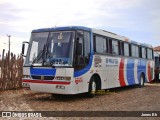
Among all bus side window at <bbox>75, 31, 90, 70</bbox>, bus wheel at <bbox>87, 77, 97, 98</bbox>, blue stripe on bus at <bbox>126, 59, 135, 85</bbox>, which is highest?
bus side window at <bbox>75, 31, 90, 70</bbox>

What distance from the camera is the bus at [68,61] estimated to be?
12.3 meters

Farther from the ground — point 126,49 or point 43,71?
point 126,49

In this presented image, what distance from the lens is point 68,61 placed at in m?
12.3

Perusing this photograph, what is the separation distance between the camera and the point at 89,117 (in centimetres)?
918

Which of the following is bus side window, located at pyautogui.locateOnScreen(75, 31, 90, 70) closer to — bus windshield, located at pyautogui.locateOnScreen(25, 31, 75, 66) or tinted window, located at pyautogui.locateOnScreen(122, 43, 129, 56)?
bus windshield, located at pyautogui.locateOnScreen(25, 31, 75, 66)

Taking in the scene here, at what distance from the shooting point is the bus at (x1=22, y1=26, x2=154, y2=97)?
1230 centimetres

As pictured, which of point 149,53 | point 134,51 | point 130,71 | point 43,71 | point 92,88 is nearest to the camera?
point 43,71

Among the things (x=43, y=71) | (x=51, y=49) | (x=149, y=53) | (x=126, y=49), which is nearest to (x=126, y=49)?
(x=126, y=49)

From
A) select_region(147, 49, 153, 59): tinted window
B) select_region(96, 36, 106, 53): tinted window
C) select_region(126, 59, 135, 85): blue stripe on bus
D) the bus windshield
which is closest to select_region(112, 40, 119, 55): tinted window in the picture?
select_region(96, 36, 106, 53): tinted window

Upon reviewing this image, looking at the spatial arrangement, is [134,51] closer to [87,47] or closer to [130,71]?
[130,71]

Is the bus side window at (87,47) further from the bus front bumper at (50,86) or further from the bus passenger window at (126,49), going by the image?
the bus passenger window at (126,49)

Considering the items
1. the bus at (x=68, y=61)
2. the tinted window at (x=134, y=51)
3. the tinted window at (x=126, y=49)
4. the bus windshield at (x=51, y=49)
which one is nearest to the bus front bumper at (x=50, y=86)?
the bus at (x=68, y=61)

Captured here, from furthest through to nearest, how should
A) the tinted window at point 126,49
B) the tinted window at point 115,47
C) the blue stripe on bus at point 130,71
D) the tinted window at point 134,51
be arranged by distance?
1. the tinted window at point 134,51
2. the blue stripe on bus at point 130,71
3. the tinted window at point 126,49
4. the tinted window at point 115,47

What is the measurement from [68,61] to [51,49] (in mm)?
984
